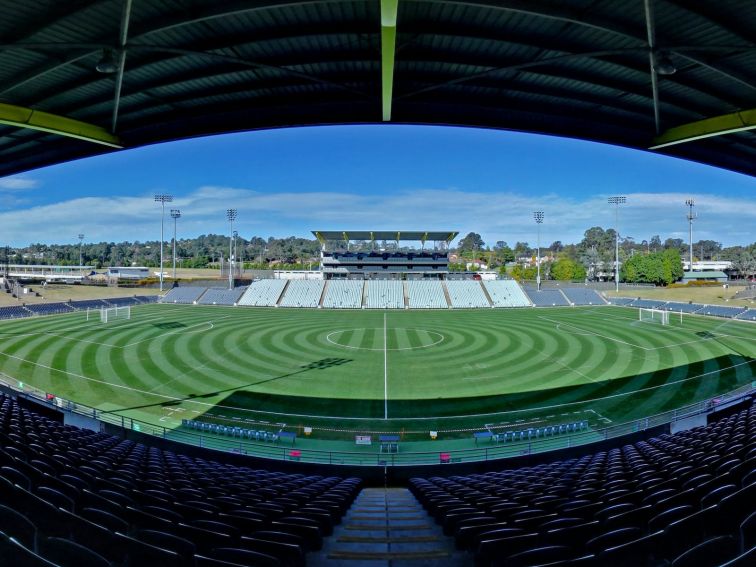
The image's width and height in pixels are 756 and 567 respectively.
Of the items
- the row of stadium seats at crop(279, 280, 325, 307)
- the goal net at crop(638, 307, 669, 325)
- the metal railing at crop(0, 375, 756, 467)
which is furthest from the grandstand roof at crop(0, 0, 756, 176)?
the row of stadium seats at crop(279, 280, 325, 307)

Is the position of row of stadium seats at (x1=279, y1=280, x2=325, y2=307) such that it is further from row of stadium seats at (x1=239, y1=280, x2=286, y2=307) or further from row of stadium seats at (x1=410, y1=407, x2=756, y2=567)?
row of stadium seats at (x1=410, y1=407, x2=756, y2=567)

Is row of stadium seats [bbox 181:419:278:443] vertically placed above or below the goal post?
below

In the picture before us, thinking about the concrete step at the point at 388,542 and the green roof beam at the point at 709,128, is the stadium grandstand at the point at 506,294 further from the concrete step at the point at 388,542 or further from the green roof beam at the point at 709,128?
the concrete step at the point at 388,542

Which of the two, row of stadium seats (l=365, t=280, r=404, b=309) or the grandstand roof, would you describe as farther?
row of stadium seats (l=365, t=280, r=404, b=309)

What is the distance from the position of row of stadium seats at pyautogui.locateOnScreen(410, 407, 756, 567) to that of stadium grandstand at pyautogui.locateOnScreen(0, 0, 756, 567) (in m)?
0.03

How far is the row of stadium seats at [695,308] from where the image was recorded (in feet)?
168

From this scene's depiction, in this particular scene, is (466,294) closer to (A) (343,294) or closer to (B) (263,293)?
(A) (343,294)

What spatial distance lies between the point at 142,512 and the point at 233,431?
13782 millimetres

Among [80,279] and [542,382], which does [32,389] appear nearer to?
[542,382]

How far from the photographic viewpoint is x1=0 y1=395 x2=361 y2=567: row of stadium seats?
282 centimetres

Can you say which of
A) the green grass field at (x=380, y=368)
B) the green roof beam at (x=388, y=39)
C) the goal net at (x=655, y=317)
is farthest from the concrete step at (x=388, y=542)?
the goal net at (x=655, y=317)

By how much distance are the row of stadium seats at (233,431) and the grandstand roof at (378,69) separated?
11.4 metres

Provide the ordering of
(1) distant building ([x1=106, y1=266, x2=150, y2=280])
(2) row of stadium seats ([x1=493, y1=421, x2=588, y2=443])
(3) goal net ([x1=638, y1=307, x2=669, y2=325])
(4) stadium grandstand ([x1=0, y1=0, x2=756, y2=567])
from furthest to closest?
(1) distant building ([x1=106, y1=266, x2=150, y2=280]), (3) goal net ([x1=638, y1=307, x2=669, y2=325]), (2) row of stadium seats ([x1=493, y1=421, x2=588, y2=443]), (4) stadium grandstand ([x1=0, y1=0, x2=756, y2=567])

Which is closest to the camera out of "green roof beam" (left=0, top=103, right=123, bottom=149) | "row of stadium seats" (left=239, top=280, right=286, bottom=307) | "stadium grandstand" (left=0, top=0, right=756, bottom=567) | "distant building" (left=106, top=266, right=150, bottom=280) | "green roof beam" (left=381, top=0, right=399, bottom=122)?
"stadium grandstand" (left=0, top=0, right=756, bottom=567)
